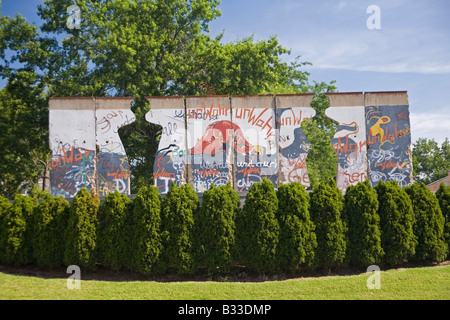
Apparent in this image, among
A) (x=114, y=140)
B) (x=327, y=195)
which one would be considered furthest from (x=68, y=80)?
(x=327, y=195)

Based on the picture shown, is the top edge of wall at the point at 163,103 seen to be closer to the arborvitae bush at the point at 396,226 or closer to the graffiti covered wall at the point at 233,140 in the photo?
the graffiti covered wall at the point at 233,140

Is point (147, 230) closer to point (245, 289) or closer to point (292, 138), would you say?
point (245, 289)

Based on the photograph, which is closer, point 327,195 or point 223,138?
point 327,195

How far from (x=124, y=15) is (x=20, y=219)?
1188 centimetres

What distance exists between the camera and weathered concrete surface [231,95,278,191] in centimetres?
1148

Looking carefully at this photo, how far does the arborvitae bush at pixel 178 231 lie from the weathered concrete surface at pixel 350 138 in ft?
17.6

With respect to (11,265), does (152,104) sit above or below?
above

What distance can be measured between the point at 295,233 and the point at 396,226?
7.16ft

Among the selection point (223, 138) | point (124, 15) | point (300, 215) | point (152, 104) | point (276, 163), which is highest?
point (124, 15)

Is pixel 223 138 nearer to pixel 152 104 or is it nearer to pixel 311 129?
pixel 152 104

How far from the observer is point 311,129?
21.6 m

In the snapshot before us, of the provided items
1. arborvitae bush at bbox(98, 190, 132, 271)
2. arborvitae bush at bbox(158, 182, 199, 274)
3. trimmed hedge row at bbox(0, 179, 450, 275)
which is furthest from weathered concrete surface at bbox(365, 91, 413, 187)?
arborvitae bush at bbox(98, 190, 132, 271)

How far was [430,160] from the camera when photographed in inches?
1847

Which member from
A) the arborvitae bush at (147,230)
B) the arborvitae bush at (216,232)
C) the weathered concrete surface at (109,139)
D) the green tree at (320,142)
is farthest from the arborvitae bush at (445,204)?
the green tree at (320,142)
